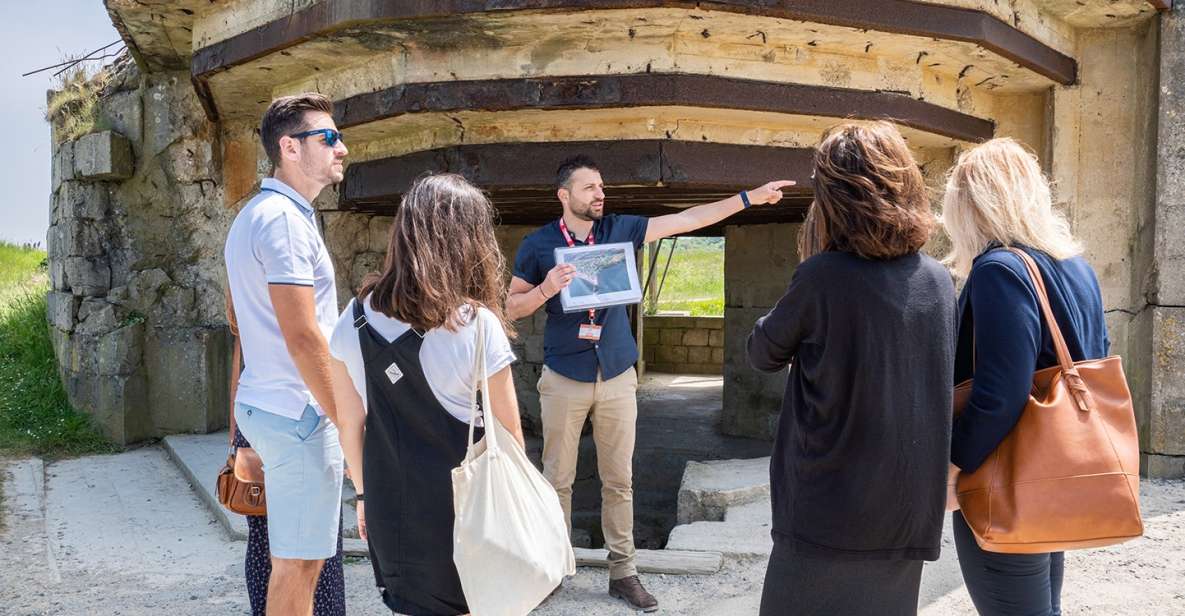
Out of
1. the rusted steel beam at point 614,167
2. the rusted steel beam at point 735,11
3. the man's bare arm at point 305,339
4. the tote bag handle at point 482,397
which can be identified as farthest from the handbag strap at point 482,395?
the rusted steel beam at point 614,167

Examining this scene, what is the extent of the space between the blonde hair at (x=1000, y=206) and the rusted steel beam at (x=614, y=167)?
234cm

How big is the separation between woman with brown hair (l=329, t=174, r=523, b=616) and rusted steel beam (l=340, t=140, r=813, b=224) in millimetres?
2464

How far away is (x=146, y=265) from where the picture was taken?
6.73 meters

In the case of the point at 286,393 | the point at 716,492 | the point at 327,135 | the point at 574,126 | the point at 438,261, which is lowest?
the point at 716,492

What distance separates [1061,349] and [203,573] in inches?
144

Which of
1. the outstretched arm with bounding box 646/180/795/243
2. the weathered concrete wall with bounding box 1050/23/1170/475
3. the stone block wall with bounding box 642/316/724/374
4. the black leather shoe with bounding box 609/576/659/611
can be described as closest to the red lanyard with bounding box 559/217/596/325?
the outstretched arm with bounding box 646/180/795/243

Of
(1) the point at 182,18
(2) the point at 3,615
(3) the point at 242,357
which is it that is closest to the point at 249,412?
(3) the point at 242,357

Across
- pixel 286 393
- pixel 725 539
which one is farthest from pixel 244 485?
pixel 725 539

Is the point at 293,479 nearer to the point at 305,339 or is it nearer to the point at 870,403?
the point at 305,339

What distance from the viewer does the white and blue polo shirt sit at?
238 cm

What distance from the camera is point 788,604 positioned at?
1.95m

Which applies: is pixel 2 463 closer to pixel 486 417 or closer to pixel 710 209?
pixel 710 209

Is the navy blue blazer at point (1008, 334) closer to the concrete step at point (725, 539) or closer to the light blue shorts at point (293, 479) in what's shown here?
the light blue shorts at point (293, 479)

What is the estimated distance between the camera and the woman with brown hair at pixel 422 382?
2049 millimetres
